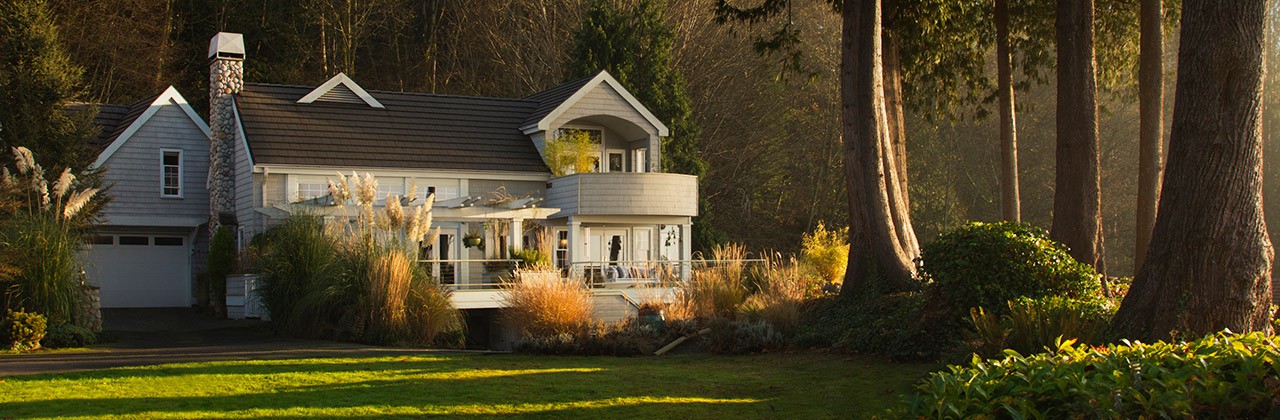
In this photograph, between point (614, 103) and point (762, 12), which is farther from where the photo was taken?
point (614, 103)

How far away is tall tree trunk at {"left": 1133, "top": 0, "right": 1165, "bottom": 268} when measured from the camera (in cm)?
1961

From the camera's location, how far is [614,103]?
31.4 metres

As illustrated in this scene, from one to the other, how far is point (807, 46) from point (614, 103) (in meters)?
14.3

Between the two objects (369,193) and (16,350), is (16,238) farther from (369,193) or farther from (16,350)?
(369,193)

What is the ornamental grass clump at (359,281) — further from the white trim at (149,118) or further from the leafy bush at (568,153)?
the white trim at (149,118)

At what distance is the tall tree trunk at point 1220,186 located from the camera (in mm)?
9523

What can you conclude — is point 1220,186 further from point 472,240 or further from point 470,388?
point 472,240

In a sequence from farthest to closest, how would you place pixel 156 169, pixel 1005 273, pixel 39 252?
pixel 156 169 < pixel 39 252 < pixel 1005 273

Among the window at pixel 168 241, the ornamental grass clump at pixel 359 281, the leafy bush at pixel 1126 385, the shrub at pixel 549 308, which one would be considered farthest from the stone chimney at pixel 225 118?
the leafy bush at pixel 1126 385

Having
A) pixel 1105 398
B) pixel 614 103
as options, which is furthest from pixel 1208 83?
pixel 614 103

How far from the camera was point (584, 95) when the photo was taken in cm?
3084

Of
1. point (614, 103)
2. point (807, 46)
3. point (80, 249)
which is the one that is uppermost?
point (807, 46)

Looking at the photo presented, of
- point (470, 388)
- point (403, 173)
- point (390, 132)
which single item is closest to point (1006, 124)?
point (403, 173)

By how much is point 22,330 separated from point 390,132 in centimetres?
1393
